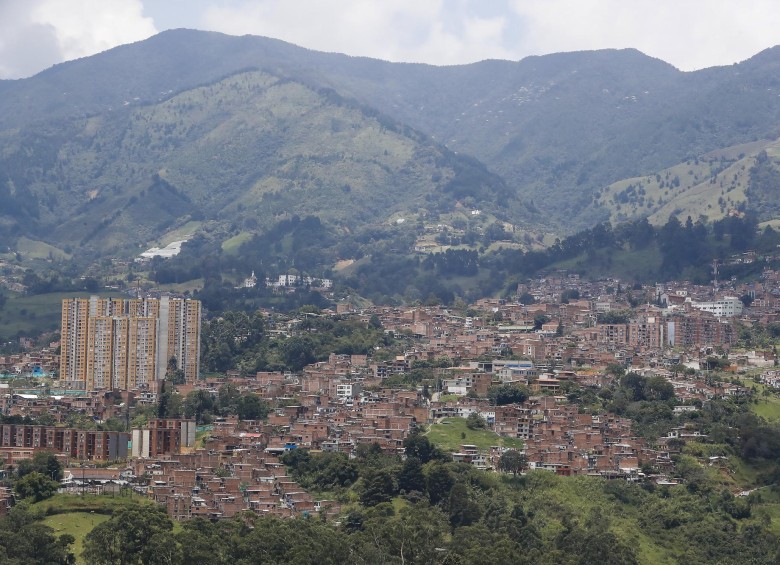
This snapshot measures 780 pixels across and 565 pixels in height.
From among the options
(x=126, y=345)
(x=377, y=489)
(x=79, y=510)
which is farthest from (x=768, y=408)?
(x=126, y=345)

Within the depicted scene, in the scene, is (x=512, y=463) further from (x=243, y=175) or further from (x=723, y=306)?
(x=243, y=175)

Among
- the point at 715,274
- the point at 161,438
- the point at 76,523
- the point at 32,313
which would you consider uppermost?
the point at 715,274

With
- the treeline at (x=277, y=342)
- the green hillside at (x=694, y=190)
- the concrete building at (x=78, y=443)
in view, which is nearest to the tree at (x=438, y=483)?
the concrete building at (x=78, y=443)

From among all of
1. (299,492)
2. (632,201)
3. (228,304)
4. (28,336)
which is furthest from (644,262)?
(299,492)

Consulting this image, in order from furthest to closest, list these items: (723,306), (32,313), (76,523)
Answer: (32,313) < (723,306) < (76,523)

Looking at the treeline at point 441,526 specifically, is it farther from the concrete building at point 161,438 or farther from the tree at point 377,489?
the concrete building at point 161,438

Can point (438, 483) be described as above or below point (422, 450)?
below

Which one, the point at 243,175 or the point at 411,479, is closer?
the point at 411,479
